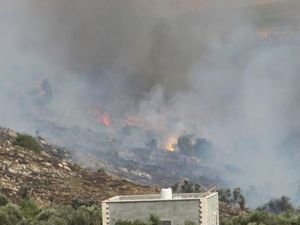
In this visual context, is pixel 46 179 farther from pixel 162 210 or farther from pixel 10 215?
pixel 162 210

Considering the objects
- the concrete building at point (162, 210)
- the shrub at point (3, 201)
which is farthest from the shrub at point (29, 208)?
the concrete building at point (162, 210)

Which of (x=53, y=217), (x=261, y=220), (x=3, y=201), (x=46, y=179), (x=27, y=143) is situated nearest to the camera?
(x=53, y=217)

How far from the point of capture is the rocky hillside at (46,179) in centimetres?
15012

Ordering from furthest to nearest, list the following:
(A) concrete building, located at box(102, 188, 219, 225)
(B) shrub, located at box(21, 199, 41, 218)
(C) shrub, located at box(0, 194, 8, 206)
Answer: (C) shrub, located at box(0, 194, 8, 206), (B) shrub, located at box(21, 199, 41, 218), (A) concrete building, located at box(102, 188, 219, 225)

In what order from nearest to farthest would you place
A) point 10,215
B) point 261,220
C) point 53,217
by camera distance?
point 53,217 → point 10,215 → point 261,220

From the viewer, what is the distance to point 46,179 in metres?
165

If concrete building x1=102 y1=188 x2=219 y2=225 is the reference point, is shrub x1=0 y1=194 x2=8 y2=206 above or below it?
above

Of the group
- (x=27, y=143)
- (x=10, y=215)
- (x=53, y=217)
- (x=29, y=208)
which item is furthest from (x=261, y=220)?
(x=27, y=143)

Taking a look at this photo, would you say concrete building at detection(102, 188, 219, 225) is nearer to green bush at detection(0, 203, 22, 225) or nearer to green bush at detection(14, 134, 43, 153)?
green bush at detection(0, 203, 22, 225)

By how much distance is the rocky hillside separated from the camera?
493ft

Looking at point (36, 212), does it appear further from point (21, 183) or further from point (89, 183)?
point (89, 183)

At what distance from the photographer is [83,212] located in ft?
367

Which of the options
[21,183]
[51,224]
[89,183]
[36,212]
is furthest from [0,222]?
[89,183]

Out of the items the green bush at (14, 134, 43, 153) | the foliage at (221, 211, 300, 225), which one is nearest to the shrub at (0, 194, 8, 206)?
the foliage at (221, 211, 300, 225)
